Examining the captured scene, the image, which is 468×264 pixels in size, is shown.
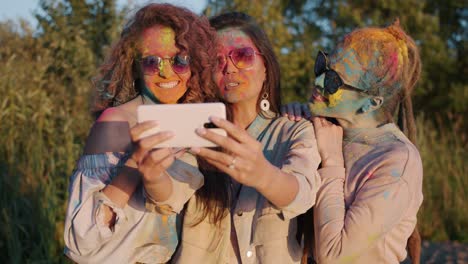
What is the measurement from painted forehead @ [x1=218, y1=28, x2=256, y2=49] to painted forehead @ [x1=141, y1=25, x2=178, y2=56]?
0.30 metres

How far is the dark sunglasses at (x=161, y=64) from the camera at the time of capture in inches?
115

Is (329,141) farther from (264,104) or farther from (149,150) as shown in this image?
(149,150)

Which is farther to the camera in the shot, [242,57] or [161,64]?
[242,57]

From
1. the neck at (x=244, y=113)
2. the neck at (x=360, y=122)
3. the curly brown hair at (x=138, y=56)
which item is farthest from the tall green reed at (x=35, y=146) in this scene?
the neck at (x=360, y=122)

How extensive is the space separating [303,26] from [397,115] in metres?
10.2

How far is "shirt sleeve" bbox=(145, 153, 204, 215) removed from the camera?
269 centimetres

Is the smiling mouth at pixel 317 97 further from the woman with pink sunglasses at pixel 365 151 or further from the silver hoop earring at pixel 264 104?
the silver hoop earring at pixel 264 104

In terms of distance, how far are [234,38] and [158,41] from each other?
15.6 inches

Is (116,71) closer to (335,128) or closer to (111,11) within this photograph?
(335,128)

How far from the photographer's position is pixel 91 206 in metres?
2.75

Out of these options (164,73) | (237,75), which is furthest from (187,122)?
(237,75)

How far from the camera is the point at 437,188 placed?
866 centimetres

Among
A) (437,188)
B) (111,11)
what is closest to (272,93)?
(111,11)

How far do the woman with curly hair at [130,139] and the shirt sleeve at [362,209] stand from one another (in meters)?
0.59
